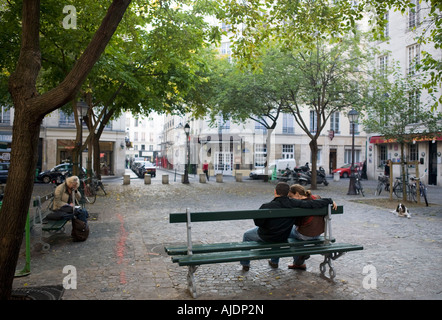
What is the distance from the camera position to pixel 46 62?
1276 cm

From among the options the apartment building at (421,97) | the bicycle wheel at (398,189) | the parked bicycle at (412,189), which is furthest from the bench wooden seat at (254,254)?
the apartment building at (421,97)

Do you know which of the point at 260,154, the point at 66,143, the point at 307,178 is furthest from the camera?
the point at 260,154

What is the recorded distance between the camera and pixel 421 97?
25.2m

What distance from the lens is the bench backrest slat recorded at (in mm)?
4500

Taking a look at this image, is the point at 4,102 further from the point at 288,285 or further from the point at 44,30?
the point at 288,285

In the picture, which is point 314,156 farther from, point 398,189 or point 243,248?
point 243,248

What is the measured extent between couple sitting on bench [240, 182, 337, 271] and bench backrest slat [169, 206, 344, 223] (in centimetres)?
11

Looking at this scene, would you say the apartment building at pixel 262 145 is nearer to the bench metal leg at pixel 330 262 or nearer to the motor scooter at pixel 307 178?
the motor scooter at pixel 307 178

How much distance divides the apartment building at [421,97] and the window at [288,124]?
11.4 meters

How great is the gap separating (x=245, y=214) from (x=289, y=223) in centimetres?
80

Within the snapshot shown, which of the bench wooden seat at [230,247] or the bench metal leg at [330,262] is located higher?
the bench wooden seat at [230,247]

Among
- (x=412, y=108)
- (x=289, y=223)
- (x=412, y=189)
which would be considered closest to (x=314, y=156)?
(x=412, y=189)

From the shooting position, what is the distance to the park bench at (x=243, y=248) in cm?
445

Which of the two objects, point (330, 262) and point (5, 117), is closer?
point (330, 262)
